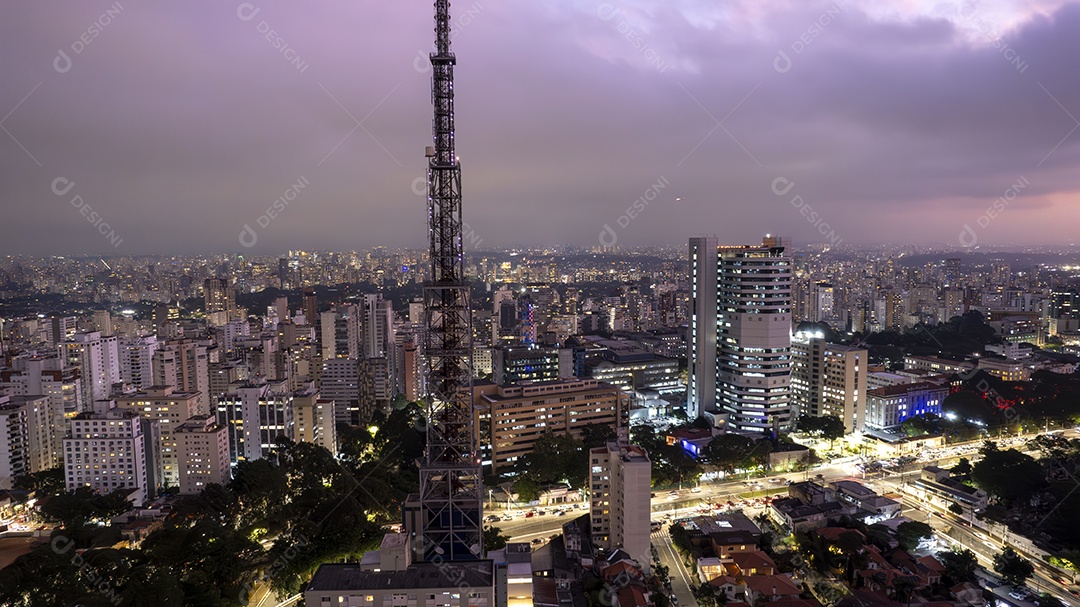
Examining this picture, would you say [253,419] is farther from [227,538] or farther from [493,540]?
[493,540]

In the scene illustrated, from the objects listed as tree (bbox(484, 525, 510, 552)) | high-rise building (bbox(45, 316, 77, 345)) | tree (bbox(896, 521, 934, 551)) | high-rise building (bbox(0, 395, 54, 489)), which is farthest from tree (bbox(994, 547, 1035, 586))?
high-rise building (bbox(45, 316, 77, 345))

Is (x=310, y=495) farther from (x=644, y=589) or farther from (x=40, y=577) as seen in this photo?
(x=644, y=589)

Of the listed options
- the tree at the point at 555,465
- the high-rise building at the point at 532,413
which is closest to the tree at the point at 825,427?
the high-rise building at the point at 532,413

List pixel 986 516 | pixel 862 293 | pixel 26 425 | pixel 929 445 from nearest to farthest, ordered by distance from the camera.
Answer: pixel 986 516, pixel 26 425, pixel 929 445, pixel 862 293

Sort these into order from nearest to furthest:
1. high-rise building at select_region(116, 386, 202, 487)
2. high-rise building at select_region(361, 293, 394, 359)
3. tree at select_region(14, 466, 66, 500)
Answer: tree at select_region(14, 466, 66, 500) → high-rise building at select_region(116, 386, 202, 487) → high-rise building at select_region(361, 293, 394, 359)

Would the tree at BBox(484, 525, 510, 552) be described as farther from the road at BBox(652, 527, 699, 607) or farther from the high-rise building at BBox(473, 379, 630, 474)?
the high-rise building at BBox(473, 379, 630, 474)

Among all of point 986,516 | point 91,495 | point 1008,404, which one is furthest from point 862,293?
point 91,495
